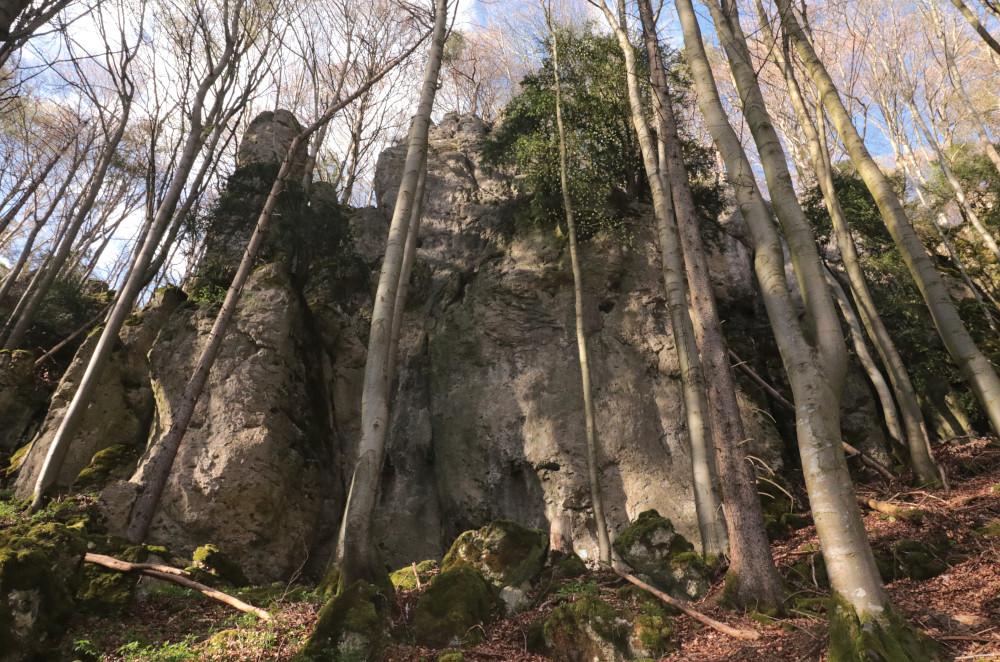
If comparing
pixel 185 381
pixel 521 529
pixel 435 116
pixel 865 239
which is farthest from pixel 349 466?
pixel 435 116

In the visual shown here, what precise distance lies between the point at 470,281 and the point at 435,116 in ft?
41.2

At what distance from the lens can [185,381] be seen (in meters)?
12.6

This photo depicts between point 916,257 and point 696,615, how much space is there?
4.64m

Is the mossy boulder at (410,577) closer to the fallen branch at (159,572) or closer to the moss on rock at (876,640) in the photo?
the fallen branch at (159,572)

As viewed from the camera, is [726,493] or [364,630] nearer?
[364,630]

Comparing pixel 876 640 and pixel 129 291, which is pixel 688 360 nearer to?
pixel 876 640

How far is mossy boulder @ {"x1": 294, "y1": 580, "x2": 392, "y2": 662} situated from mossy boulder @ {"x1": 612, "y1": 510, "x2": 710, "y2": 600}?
3.19m

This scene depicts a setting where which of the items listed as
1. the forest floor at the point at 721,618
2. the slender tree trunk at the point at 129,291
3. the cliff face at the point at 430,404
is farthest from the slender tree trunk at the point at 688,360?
the slender tree trunk at the point at 129,291

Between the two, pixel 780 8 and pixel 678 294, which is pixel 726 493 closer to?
pixel 678 294

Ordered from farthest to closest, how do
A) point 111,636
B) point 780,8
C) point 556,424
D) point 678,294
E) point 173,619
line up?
point 556,424
point 678,294
point 780,8
point 173,619
point 111,636

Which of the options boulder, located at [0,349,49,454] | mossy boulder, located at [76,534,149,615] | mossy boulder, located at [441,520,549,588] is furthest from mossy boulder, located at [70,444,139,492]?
mossy boulder, located at [441,520,549,588]

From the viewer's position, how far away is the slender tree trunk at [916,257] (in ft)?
18.5

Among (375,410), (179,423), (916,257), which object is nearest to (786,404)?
(916,257)

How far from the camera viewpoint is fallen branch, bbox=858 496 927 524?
7355 millimetres
